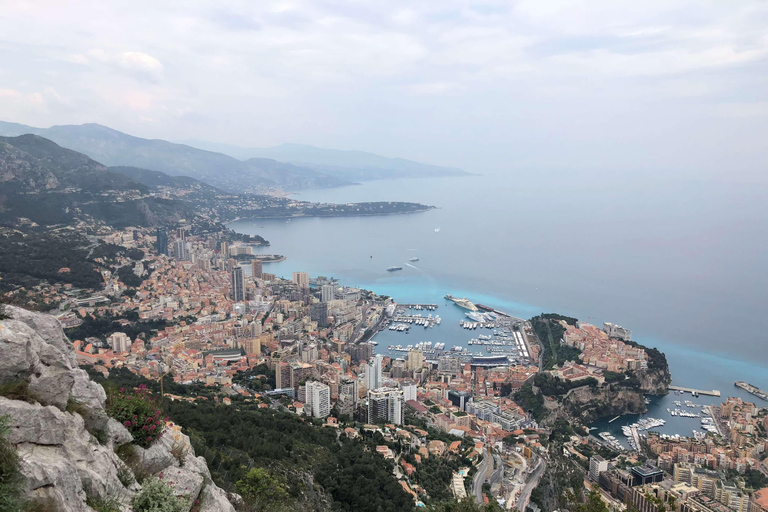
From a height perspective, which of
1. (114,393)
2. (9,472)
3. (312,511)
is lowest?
(312,511)

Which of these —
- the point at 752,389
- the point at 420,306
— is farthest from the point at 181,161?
the point at 752,389

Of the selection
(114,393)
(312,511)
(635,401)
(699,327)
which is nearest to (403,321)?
(635,401)

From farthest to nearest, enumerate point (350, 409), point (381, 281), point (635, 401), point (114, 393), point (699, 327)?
point (381, 281) → point (699, 327) → point (635, 401) → point (350, 409) → point (114, 393)

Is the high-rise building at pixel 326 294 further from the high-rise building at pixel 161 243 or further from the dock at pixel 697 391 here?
the dock at pixel 697 391

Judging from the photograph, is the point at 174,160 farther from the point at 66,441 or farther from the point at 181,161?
the point at 66,441

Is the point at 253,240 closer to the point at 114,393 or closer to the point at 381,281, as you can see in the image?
the point at 381,281

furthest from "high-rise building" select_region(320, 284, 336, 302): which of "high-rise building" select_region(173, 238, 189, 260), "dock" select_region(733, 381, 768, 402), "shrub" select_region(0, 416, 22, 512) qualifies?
"shrub" select_region(0, 416, 22, 512)
